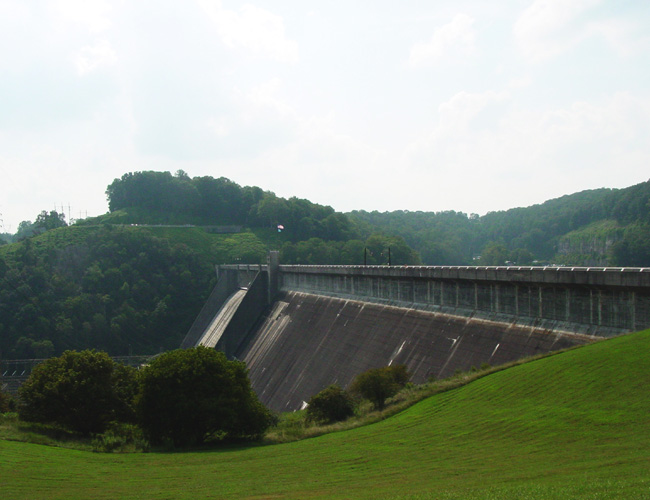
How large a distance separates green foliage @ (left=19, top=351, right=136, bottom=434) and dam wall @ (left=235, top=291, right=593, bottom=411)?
11.3 meters

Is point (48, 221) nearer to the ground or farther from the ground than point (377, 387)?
farther from the ground

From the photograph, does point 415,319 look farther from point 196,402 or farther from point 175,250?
point 175,250

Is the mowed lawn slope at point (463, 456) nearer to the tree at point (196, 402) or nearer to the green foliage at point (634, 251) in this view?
the tree at point (196, 402)

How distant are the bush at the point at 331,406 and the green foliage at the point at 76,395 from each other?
9168 millimetres

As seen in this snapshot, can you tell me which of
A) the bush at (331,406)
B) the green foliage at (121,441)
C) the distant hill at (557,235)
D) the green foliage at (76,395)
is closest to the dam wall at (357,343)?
the bush at (331,406)

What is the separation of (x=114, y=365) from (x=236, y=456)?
11.6 m

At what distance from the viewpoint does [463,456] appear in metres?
13.2

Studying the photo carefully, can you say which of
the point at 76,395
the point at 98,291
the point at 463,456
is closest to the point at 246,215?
the point at 98,291

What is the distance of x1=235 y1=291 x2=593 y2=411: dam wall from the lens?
24.2 metres

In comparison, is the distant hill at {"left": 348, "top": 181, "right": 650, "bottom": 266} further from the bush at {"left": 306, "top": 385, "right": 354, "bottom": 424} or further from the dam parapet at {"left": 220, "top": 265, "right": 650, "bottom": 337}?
the bush at {"left": 306, "top": 385, "right": 354, "bottom": 424}

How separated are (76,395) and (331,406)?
440 inches

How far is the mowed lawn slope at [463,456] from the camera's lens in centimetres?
1054

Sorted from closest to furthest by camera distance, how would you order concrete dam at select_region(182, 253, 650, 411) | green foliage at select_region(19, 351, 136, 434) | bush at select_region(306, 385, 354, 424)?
concrete dam at select_region(182, 253, 650, 411), bush at select_region(306, 385, 354, 424), green foliage at select_region(19, 351, 136, 434)

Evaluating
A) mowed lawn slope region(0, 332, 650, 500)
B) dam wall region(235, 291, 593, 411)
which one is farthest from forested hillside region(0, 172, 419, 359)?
mowed lawn slope region(0, 332, 650, 500)
